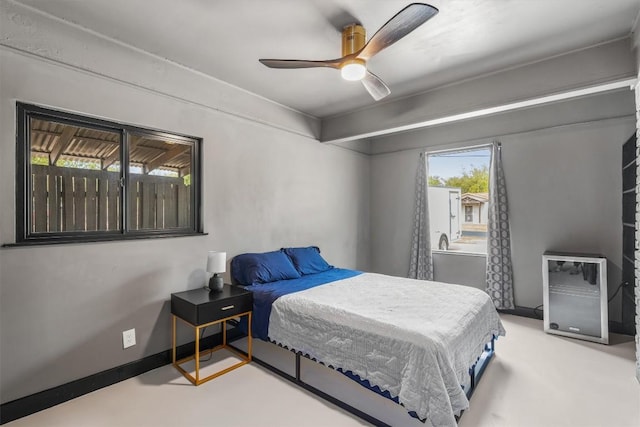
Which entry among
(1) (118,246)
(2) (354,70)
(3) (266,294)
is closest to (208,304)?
(3) (266,294)

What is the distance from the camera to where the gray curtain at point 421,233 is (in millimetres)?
4652

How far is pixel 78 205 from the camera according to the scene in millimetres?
2309

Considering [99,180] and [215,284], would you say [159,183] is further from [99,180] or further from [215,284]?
[215,284]

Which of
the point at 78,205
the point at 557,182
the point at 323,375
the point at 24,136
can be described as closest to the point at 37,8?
the point at 24,136

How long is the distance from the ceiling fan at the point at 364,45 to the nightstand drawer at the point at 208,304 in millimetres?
1935

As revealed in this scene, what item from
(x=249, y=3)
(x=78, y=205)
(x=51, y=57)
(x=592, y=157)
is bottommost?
(x=78, y=205)

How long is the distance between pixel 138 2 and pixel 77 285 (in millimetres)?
2053

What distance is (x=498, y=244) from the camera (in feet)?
13.1

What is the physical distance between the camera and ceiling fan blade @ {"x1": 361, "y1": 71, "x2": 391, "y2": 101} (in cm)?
242

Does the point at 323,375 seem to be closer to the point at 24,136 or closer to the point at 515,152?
the point at 24,136

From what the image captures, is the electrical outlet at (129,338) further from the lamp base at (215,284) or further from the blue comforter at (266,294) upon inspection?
the blue comforter at (266,294)

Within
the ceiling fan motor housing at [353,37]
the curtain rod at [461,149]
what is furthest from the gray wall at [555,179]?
the ceiling fan motor housing at [353,37]

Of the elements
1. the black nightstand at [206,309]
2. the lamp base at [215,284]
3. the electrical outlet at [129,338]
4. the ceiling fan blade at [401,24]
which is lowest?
the electrical outlet at [129,338]

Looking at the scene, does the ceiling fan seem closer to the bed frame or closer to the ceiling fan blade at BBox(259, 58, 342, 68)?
the ceiling fan blade at BBox(259, 58, 342, 68)
